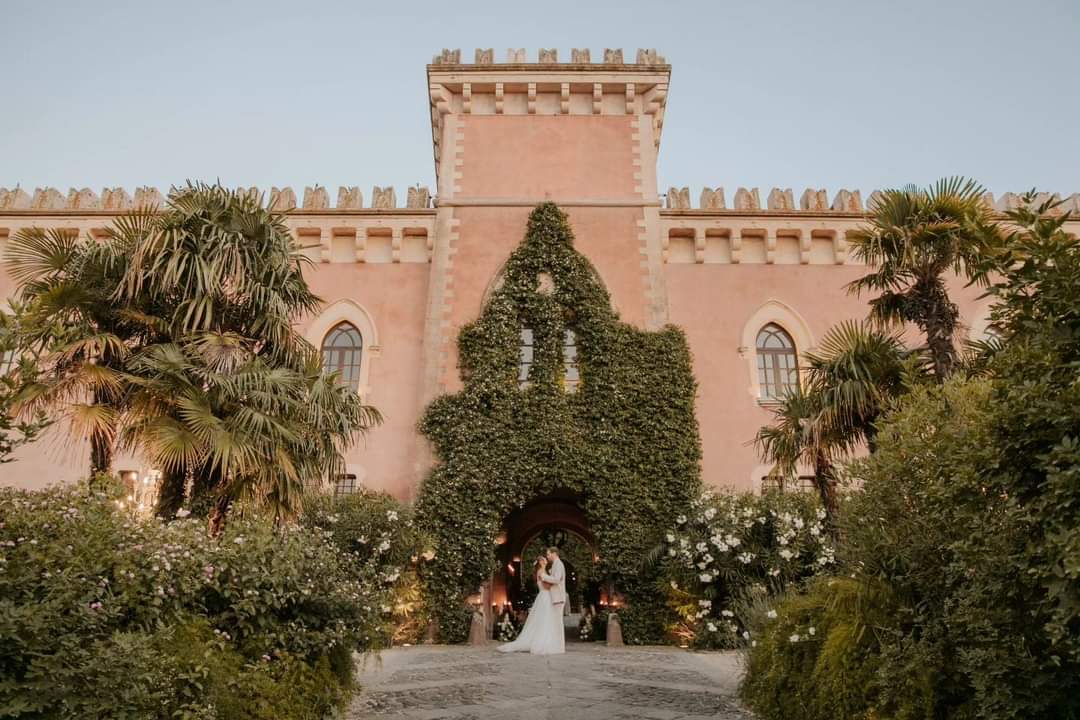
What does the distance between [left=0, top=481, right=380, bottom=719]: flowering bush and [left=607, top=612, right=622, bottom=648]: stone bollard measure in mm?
6637

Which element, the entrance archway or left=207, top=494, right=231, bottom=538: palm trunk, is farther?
the entrance archway

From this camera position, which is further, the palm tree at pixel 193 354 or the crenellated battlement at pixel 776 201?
the crenellated battlement at pixel 776 201

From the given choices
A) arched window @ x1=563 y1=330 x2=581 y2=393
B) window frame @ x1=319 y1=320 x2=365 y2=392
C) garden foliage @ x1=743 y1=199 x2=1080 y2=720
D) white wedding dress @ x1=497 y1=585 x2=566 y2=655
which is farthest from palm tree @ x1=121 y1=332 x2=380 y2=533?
window frame @ x1=319 y1=320 x2=365 y2=392

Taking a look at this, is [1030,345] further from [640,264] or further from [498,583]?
[498,583]

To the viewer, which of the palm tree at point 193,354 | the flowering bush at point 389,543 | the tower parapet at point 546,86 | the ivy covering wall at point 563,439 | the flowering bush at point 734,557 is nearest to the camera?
the palm tree at point 193,354

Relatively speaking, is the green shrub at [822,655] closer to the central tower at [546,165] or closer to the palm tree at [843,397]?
the palm tree at [843,397]

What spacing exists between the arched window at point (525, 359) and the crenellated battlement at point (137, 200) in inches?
163

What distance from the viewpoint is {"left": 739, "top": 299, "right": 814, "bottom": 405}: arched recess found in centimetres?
1571

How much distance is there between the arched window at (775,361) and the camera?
15.6m

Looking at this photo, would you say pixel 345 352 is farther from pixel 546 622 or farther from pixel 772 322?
pixel 772 322

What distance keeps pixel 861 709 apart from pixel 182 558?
16.8 ft

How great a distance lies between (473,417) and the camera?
13.8m

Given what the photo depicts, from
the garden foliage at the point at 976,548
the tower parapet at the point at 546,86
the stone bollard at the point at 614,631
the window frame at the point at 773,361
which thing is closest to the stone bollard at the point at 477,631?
the stone bollard at the point at 614,631

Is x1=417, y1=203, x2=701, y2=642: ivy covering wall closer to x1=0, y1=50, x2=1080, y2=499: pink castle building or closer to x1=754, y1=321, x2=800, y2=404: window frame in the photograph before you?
x1=0, y1=50, x2=1080, y2=499: pink castle building
